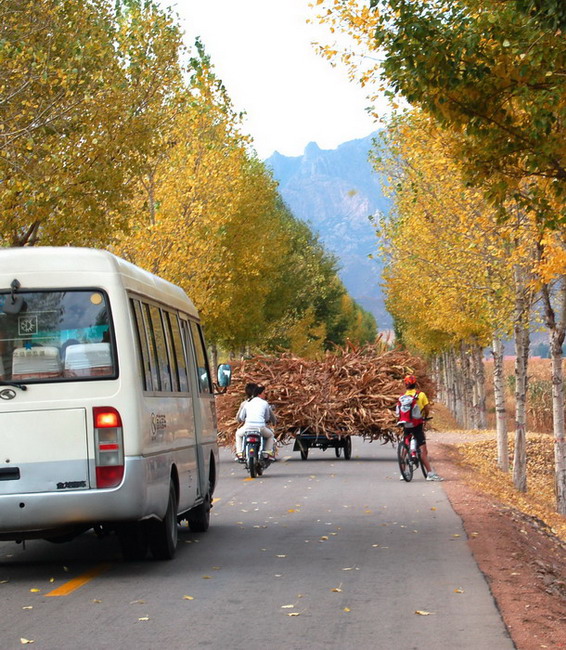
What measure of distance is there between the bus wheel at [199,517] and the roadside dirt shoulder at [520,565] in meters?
2.93

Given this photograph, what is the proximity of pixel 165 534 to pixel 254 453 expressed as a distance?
11.9 metres

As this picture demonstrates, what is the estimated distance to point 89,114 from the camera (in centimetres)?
1950

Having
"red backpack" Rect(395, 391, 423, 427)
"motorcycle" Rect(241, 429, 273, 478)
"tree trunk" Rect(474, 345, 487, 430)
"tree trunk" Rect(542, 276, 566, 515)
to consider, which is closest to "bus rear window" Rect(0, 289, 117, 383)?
"red backpack" Rect(395, 391, 423, 427)

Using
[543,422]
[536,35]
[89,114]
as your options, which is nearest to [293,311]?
[543,422]

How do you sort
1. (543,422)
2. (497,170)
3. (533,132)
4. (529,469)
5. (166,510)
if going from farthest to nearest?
(543,422)
(529,469)
(497,170)
(533,132)
(166,510)

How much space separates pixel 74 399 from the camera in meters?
9.43

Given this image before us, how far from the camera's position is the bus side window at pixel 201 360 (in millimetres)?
13742

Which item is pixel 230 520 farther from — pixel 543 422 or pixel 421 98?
pixel 543 422

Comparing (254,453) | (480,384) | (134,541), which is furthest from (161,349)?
(480,384)

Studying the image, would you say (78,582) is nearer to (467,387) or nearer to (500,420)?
(500,420)

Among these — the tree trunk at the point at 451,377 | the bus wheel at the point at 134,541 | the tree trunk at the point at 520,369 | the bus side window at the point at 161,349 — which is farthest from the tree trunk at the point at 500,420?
the tree trunk at the point at 451,377

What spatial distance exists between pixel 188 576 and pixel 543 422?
139ft

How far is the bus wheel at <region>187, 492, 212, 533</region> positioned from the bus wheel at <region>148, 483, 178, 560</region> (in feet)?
7.83

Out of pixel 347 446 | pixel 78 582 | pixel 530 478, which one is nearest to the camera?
pixel 78 582
